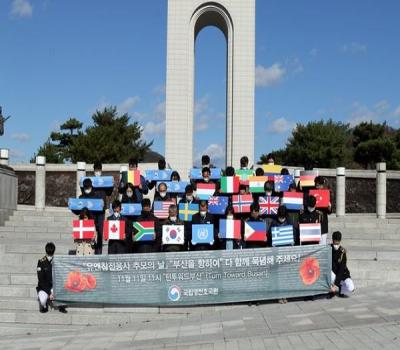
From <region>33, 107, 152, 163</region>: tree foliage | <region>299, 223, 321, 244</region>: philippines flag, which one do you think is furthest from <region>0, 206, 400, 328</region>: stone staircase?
<region>33, 107, 152, 163</region>: tree foliage

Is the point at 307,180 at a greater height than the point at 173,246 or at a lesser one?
greater

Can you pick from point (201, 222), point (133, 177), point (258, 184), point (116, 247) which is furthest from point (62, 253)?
point (258, 184)

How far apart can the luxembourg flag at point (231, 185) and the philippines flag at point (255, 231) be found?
1397 millimetres

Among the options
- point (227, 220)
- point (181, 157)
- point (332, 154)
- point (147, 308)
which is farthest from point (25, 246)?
point (332, 154)

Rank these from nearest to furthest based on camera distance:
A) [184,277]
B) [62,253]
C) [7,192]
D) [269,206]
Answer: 1. [184,277]
2. [269,206]
3. [62,253]
4. [7,192]

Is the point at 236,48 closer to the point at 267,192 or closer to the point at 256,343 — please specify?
the point at 267,192

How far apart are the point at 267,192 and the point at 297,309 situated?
2646 mm

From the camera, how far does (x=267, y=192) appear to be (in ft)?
38.0

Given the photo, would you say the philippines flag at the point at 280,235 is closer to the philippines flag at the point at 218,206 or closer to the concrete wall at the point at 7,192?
the philippines flag at the point at 218,206

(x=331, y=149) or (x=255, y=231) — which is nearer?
(x=255, y=231)

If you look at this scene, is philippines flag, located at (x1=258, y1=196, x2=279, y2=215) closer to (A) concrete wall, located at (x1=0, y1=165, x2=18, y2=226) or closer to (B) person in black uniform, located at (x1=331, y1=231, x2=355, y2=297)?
(B) person in black uniform, located at (x1=331, y1=231, x2=355, y2=297)

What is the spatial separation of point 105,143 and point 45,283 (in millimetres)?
41370

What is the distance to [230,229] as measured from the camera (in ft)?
35.6

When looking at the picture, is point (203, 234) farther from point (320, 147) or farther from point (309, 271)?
point (320, 147)
